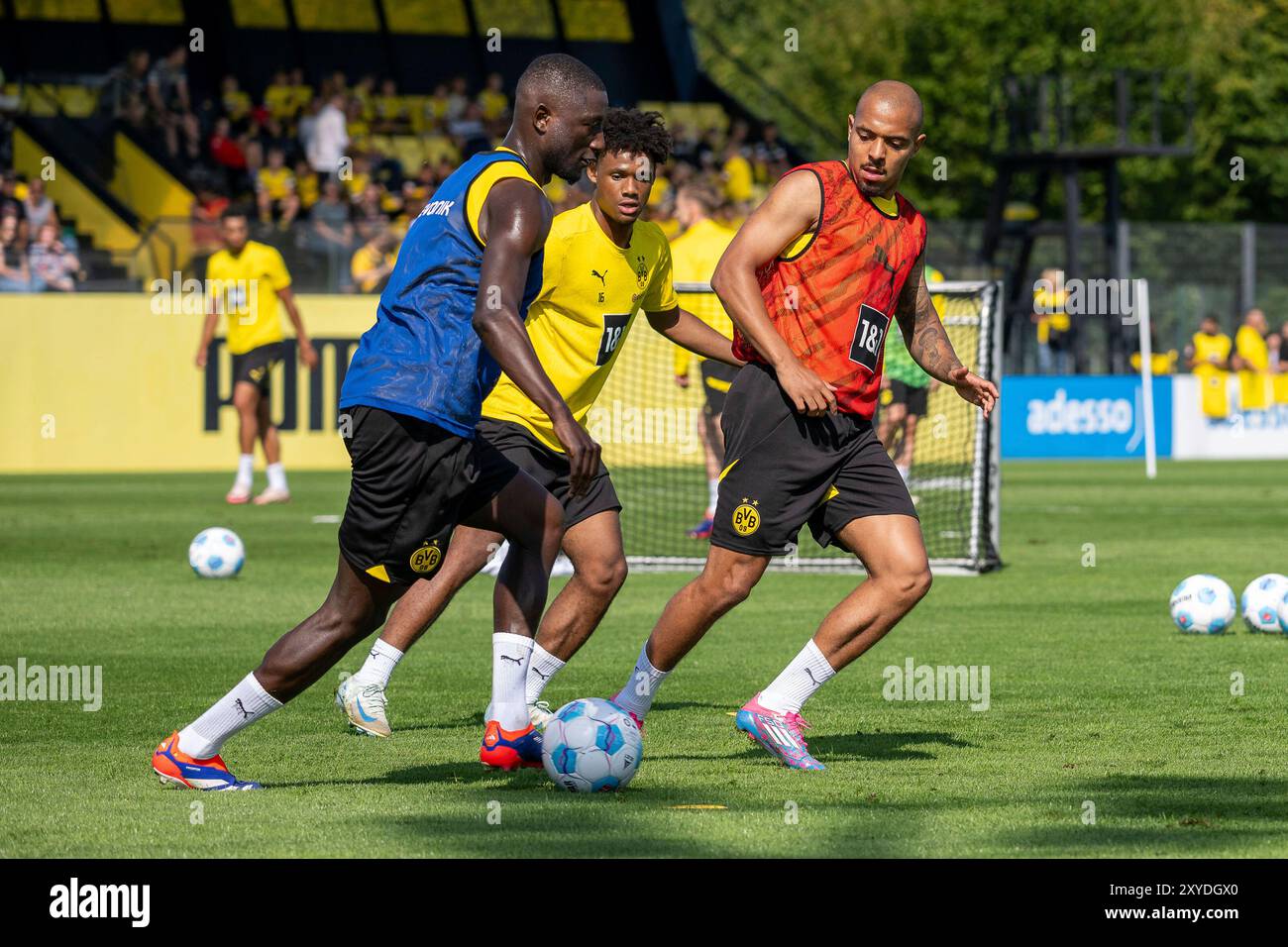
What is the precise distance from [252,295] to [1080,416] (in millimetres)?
15834

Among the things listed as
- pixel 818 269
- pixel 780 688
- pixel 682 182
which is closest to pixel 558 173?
pixel 818 269

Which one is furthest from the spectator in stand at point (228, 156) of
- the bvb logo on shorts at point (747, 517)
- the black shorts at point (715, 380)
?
the bvb logo on shorts at point (747, 517)

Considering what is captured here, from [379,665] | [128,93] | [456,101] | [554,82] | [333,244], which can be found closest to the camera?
[554,82]

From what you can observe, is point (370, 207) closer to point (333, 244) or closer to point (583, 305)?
point (333, 244)

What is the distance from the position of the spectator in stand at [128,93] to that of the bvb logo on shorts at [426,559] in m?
25.0

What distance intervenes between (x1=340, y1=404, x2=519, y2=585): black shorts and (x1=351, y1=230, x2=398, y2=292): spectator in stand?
20.4m

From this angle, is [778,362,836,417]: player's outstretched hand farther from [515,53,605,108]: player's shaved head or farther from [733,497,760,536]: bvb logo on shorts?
[515,53,605,108]: player's shaved head

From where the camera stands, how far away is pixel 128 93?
30203 mm

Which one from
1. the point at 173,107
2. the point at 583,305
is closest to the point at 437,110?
the point at 173,107

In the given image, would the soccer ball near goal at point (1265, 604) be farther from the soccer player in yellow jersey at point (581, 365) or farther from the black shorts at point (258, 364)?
the black shorts at point (258, 364)

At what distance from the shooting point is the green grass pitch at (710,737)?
5.62 metres

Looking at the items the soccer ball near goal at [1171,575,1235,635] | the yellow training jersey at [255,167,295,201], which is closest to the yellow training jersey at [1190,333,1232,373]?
the yellow training jersey at [255,167,295,201]

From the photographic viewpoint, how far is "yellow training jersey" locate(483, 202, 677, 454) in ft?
25.6
